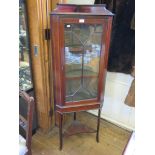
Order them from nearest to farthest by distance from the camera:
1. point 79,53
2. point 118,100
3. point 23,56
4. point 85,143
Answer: point 79,53, point 23,56, point 85,143, point 118,100

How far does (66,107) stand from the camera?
5.37 feet

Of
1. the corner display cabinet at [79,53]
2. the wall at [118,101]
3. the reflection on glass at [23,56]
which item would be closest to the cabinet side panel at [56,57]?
the corner display cabinet at [79,53]

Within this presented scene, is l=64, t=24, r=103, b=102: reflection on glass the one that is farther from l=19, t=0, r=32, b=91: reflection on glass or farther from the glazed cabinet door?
l=19, t=0, r=32, b=91: reflection on glass

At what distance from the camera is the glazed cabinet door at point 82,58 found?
A: 1.42 m

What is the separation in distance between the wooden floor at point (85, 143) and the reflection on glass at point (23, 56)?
0.62m

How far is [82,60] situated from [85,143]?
93 centimetres

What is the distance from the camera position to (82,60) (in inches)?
63.5

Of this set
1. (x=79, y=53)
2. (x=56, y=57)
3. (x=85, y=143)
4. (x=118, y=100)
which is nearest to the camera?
(x=56, y=57)

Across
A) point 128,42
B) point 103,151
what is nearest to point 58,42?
point 128,42

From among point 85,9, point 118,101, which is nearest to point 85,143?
point 118,101

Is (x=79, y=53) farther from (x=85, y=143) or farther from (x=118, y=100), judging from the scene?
(x=85, y=143)

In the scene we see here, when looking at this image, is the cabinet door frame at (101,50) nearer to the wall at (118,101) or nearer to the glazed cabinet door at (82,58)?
the glazed cabinet door at (82,58)

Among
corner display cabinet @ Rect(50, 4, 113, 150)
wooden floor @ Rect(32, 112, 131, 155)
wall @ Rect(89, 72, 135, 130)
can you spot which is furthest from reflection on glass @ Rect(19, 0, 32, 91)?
wall @ Rect(89, 72, 135, 130)
